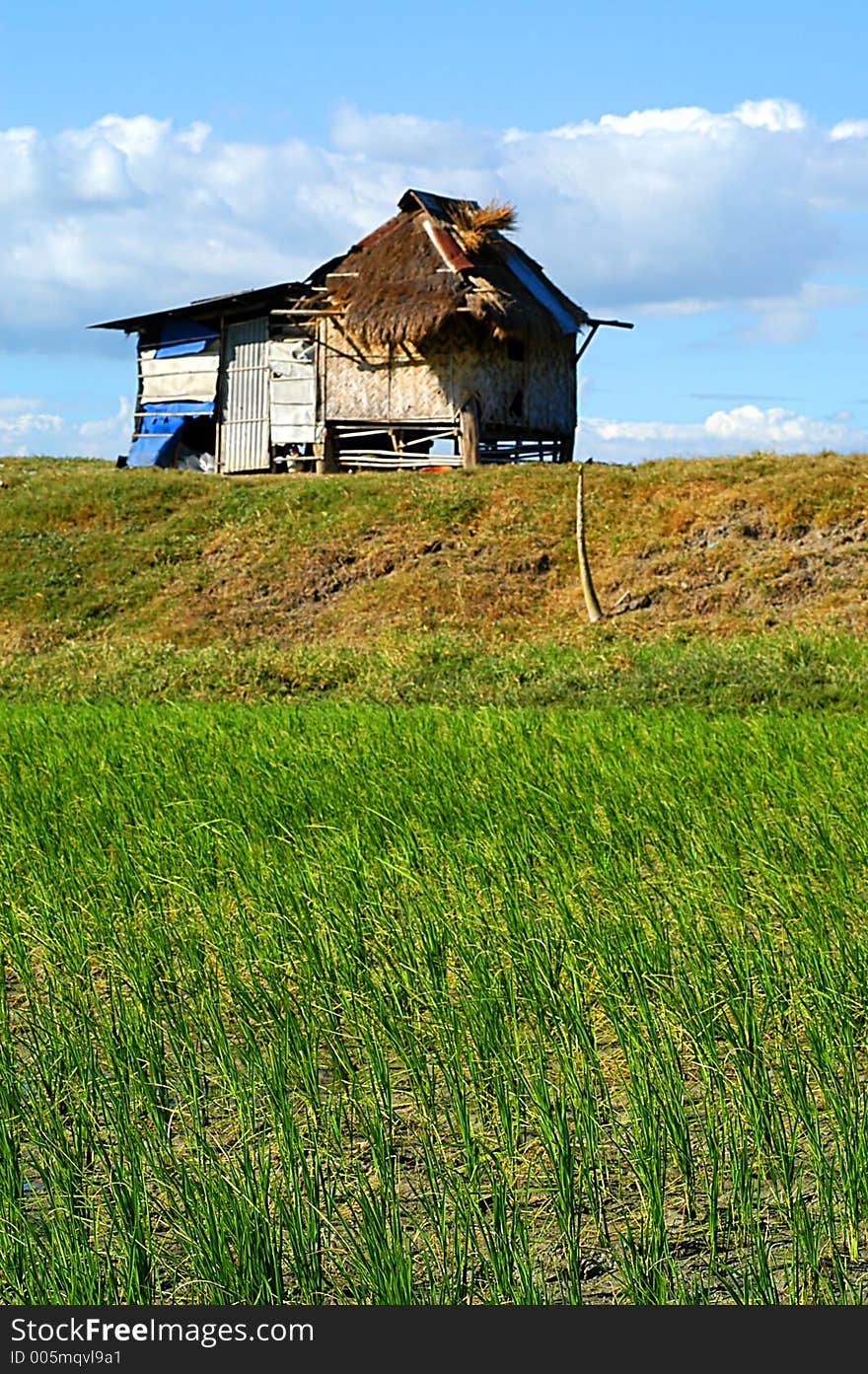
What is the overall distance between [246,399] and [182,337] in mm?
→ 2235

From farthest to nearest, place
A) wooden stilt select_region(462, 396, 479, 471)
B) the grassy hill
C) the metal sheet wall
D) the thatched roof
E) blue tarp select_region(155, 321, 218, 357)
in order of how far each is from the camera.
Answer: blue tarp select_region(155, 321, 218, 357), the metal sheet wall, wooden stilt select_region(462, 396, 479, 471), the thatched roof, the grassy hill

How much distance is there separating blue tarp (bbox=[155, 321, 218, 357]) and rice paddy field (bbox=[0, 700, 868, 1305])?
21.9m

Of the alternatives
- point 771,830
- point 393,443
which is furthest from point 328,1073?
point 393,443

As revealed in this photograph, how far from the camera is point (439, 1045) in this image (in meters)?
4.41

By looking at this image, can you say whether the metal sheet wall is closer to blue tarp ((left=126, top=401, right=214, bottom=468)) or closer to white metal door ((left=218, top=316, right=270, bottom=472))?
blue tarp ((left=126, top=401, right=214, bottom=468))

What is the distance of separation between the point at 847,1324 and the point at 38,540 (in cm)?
2184

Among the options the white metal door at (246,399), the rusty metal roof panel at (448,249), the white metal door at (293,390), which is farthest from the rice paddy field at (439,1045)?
the white metal door at (246,399)

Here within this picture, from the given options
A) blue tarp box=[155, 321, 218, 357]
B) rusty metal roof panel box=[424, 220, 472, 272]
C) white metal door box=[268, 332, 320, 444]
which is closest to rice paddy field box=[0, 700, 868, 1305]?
rusty metal roof panel box=[424, 220, 472, 272]

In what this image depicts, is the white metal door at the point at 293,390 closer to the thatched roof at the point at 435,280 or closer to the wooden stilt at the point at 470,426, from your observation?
the thatched roof at the point at 435,280

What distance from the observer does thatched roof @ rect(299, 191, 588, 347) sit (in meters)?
24.4

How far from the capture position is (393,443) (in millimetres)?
26188

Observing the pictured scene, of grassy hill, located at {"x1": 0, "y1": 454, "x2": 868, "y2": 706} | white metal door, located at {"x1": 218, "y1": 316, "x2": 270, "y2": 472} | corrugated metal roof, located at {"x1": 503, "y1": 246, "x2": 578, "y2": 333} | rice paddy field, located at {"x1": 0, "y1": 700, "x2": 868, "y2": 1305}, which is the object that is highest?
corrugated metal roof, located at {"x1": 503, "y1": 246, "x2": 578, "y2": 333}

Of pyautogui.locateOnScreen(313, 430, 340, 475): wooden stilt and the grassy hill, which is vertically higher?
pyautogui.locateOnScreen(313, 430, 340, 475): wooden stilt

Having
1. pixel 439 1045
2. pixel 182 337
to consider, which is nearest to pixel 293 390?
pixel 182 337
